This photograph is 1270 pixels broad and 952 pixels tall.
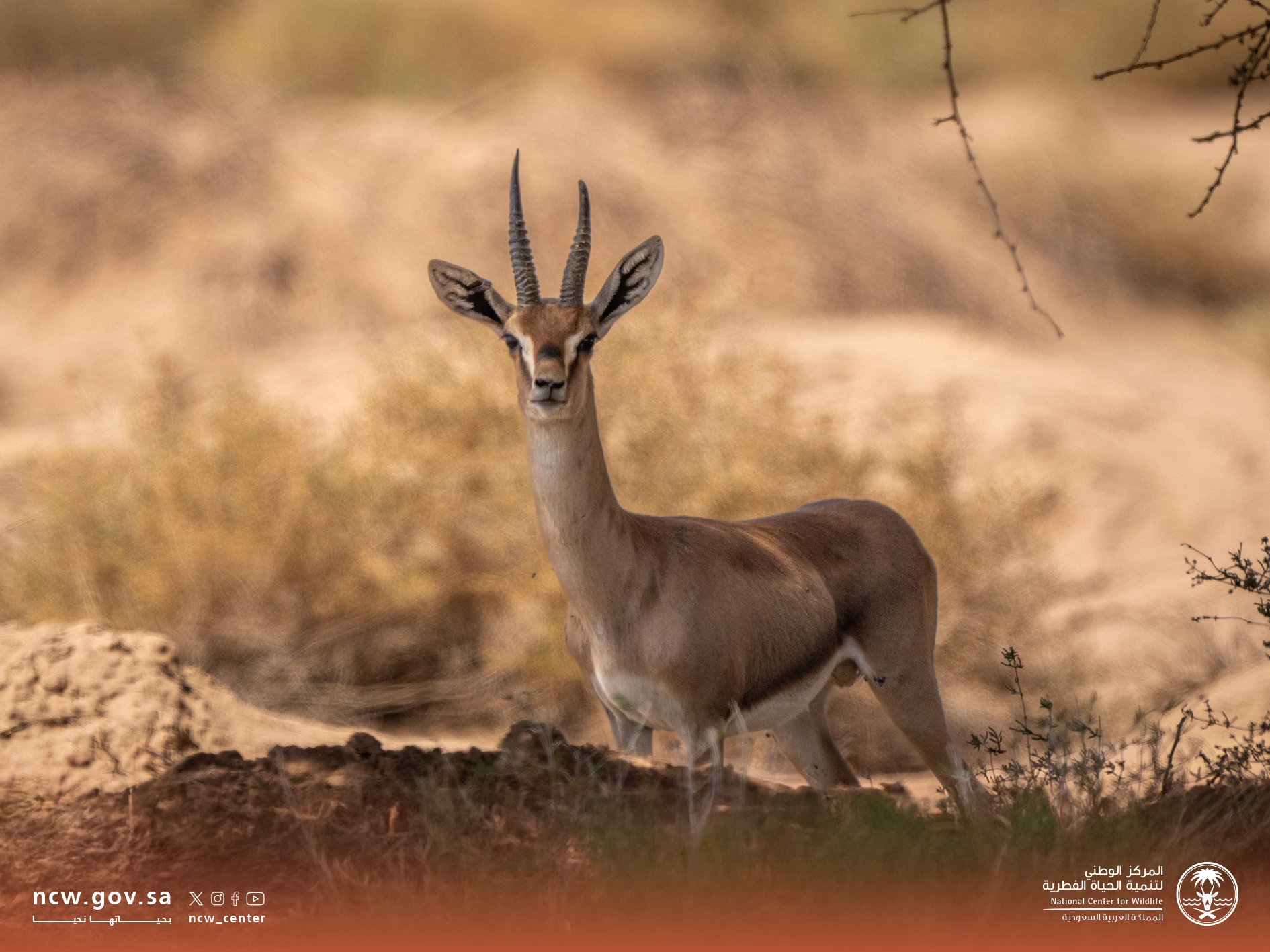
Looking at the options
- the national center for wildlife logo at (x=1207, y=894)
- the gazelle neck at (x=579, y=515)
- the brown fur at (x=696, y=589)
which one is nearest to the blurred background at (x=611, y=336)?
the national center for wildlife logo at (x=1207, y=894)

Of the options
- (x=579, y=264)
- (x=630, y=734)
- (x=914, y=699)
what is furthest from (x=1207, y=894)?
(x=579, y=264)

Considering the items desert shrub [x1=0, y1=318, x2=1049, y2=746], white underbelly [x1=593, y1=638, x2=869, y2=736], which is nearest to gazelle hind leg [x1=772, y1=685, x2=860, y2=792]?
white underbelly [x1=593, y1=638, x2=869, y2=736]

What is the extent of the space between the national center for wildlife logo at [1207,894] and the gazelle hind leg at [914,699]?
52.8 inches

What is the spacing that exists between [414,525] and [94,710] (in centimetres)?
484

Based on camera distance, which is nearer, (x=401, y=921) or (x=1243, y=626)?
(x=401, y=921)

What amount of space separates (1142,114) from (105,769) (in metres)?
23.5

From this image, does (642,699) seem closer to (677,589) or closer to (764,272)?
(677,589)

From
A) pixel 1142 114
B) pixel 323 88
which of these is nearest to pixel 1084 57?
pixel 1142 114

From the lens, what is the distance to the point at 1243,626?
44.3ft

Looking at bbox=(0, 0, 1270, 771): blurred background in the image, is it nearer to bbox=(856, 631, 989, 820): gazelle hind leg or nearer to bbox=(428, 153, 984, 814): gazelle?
bbox=(856, 631, 989, 820): gazelle hind leg

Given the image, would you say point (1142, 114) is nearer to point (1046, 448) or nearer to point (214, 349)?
point (1046, 448)

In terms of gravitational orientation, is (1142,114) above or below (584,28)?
below

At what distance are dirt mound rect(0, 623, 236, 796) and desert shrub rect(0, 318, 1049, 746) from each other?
3.48 meters

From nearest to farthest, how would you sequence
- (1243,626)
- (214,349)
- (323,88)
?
1. (1243,626)
2. (214,349)
3. (323,88)
